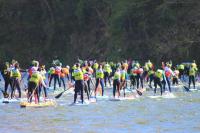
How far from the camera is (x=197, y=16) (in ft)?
208

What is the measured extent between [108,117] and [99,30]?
57031 mm

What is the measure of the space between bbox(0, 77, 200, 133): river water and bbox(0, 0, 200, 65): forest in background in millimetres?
32277

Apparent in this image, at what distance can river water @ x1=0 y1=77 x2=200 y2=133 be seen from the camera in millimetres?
20789

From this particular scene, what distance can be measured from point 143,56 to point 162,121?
4410 cm

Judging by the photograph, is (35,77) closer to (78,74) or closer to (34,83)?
(34,83)

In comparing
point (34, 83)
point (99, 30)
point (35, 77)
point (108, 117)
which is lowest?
point (108, 117)

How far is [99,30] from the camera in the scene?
8106 centimetres

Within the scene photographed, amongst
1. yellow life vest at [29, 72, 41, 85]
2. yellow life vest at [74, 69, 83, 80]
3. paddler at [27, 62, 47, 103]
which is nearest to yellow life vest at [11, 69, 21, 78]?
paddler at [27, 62, 47, 103]

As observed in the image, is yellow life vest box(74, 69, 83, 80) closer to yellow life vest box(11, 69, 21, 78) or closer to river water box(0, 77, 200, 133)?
river water box(0, 77, 200, 133)

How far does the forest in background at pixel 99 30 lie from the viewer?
64.2 m

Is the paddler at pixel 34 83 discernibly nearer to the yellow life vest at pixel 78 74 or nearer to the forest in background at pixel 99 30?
the yellow life vest at pixel 78 74

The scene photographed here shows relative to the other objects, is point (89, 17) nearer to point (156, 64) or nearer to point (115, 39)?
point (115, 39)

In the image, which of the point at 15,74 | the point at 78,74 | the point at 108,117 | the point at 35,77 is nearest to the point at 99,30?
the point at 15,74

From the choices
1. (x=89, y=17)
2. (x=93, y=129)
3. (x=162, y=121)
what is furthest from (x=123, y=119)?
(x=89, y=17)
